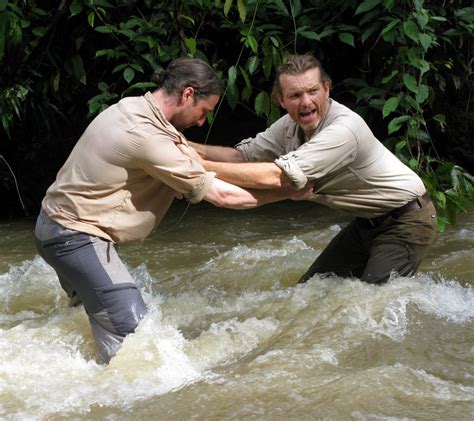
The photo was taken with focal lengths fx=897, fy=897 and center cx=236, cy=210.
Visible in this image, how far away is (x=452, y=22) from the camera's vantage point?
22.5 feet

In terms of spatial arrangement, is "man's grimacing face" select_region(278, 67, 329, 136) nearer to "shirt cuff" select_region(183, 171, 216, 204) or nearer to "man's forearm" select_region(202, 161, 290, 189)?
"man's forearm" select_region(202, 161, 290, 189)

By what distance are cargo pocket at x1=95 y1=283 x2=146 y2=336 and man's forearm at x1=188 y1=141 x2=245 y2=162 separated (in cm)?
106

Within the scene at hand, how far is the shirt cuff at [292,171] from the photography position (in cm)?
410

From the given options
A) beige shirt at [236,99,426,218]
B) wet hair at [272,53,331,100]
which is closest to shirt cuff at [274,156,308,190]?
beige shirt at [236,99,426,218]

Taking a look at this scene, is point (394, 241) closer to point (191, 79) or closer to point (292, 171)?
point (292, 171)

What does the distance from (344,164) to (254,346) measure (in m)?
0.96

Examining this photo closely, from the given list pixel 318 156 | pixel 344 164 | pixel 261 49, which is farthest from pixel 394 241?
pixel 261 49

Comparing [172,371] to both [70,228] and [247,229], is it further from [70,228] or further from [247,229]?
[247,229]

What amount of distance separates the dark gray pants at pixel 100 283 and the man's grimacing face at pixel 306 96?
1.13 metres

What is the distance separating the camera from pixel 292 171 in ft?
13.4

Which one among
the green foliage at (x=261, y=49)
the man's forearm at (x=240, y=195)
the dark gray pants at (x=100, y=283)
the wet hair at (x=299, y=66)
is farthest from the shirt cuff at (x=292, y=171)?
the green foliage at (x=261, y=49)

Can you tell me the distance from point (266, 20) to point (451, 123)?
2.20 meters

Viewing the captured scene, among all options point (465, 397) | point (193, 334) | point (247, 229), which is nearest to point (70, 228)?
point (193, 334)

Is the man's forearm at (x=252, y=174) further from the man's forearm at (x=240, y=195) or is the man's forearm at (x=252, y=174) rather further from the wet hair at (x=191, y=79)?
the wet hair at (x=191, y=79)
